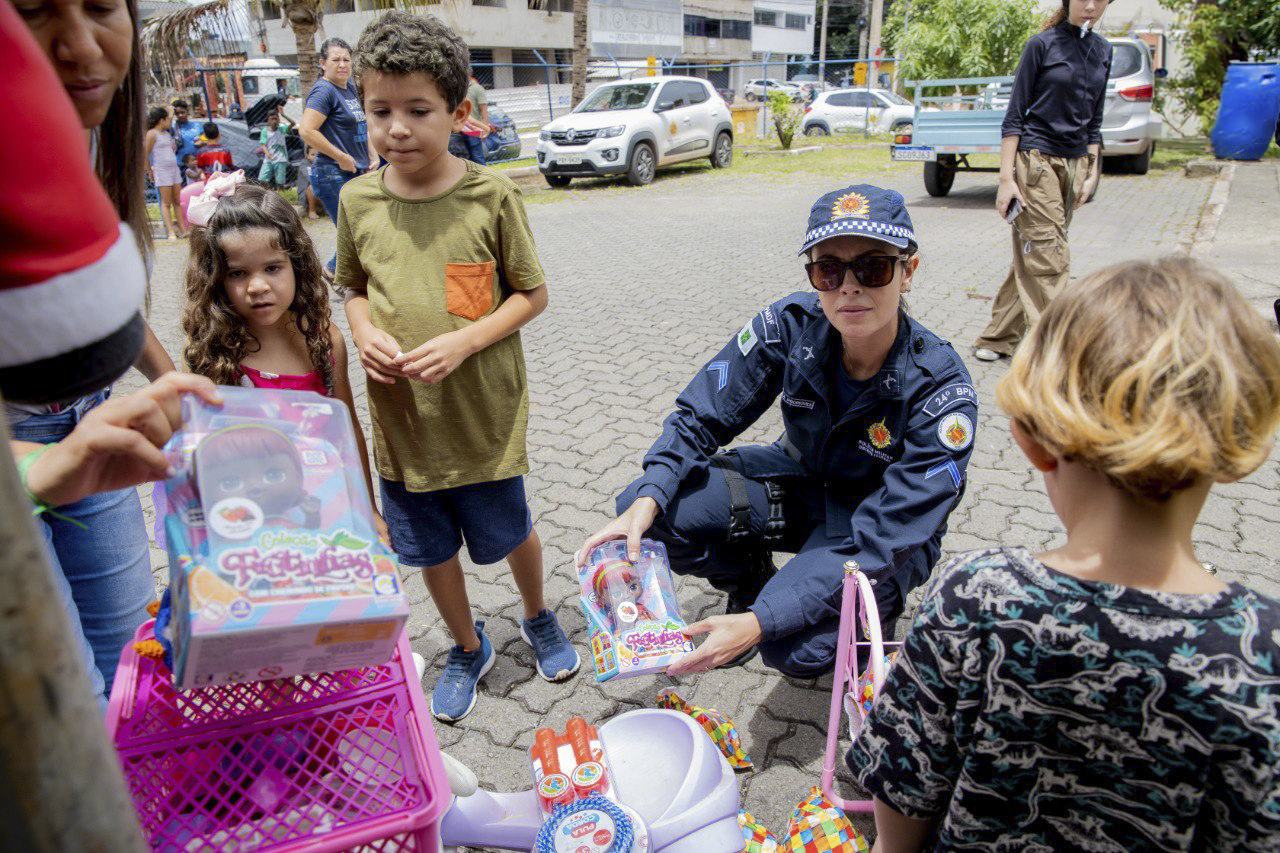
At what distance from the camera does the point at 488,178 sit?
217 centimetres

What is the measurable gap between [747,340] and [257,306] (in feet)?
4.41

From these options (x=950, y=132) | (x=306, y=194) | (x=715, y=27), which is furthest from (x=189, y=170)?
(x=715, y=27)

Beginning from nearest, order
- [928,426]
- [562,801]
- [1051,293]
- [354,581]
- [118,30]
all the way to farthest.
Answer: [354,581] < [118,30] < [562,801] < [928,426] < [1051,293]

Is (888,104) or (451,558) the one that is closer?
(451,558)

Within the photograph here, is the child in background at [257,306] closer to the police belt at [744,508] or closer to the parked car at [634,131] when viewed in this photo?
the police belt at [744,508]

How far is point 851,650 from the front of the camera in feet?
6.21

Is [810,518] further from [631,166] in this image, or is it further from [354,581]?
[631,166]

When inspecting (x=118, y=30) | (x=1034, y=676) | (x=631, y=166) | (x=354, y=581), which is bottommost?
(x=631, y=166)

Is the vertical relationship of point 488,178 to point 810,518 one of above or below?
above

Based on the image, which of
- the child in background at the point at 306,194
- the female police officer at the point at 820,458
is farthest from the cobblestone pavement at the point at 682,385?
the child in background at the point at 306,194

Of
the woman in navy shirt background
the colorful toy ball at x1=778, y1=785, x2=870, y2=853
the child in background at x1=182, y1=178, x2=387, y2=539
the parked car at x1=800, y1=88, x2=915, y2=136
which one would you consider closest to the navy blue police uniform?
the colorful toy ball at x1=778, y1=785, x2=870, y2=853

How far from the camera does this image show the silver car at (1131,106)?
1168 cm

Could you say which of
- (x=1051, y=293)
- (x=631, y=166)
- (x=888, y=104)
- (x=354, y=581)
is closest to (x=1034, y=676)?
(x=354, y=581)

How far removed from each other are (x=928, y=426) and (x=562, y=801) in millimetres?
1240
